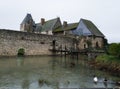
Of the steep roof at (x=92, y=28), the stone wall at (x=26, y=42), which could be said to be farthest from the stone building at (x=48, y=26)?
the stone wall at (x=26, y=42)

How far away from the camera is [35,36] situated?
39250mm

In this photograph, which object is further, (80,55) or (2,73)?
(80,55)

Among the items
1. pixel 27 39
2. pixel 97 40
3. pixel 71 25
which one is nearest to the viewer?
pixel 27 39

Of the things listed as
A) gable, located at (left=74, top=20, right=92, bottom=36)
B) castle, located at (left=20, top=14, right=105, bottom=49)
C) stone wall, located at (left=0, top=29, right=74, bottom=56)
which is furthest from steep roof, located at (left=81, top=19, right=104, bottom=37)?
stone wall, located at (left=0, top=29, right=74, bottom=56)

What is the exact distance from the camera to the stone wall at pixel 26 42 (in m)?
35.0

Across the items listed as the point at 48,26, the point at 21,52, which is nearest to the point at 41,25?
the point at 48,26

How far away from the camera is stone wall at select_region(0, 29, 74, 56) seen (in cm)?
3500

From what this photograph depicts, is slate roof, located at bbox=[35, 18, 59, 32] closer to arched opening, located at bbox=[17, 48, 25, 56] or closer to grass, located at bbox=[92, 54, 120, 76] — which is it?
arched opening, located at bbox=[17, 48, 25, 56]

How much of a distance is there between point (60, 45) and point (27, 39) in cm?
786

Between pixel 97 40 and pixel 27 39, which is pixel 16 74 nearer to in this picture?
pixel 27 39

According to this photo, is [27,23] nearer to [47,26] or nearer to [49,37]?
[47,26]

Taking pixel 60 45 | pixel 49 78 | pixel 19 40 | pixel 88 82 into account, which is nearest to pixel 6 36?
pixel 19 40

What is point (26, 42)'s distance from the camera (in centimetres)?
3781

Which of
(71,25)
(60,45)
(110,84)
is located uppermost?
(71,25)
